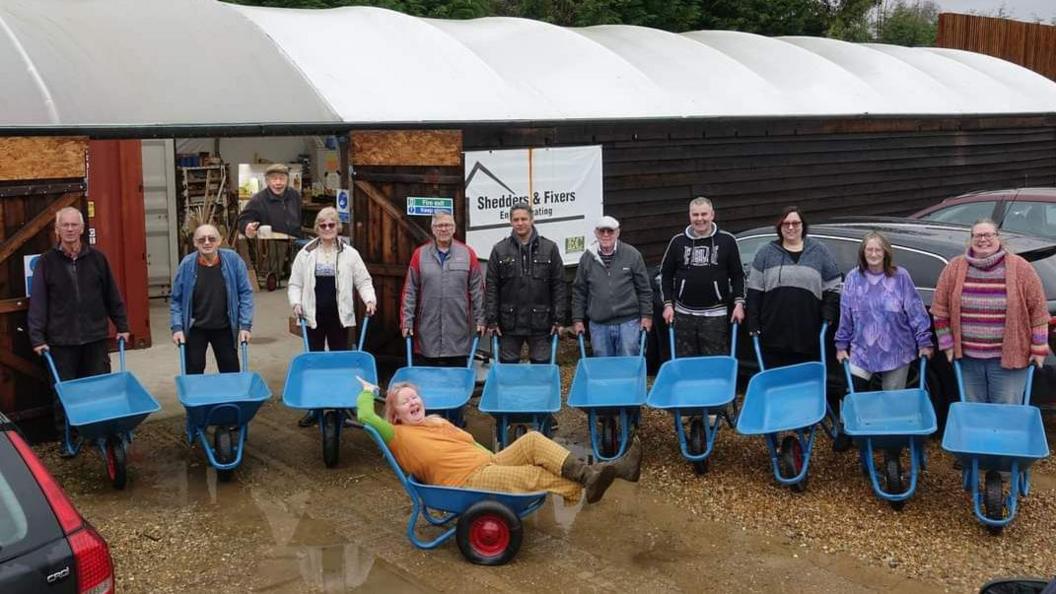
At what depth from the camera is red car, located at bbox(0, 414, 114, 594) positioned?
344 centimetres

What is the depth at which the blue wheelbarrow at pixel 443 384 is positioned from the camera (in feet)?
23.7

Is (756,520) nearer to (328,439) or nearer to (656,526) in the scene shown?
(656,526)

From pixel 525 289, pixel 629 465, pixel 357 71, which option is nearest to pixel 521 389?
pixel 525 289

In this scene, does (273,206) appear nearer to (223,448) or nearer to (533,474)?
(223,448)

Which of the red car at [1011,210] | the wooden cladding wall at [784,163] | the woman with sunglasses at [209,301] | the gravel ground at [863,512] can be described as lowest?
the gravel ground at [863,512]

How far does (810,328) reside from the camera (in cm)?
751

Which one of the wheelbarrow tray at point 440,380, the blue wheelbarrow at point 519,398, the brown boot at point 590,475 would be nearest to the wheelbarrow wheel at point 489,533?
the brown boot at point 590,475

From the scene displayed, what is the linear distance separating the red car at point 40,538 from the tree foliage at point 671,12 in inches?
502

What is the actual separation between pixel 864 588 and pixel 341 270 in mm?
4420

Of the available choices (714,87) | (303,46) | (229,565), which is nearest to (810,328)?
(229,565)

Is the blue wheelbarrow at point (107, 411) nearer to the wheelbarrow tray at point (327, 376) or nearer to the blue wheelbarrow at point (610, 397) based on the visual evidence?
the wheelbarrow tray at point (327, 376)

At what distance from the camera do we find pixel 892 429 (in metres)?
6.57

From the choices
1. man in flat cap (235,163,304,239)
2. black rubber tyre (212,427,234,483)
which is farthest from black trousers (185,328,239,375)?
man in flat cap (235,163,304,239)

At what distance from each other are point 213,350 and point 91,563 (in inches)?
170
